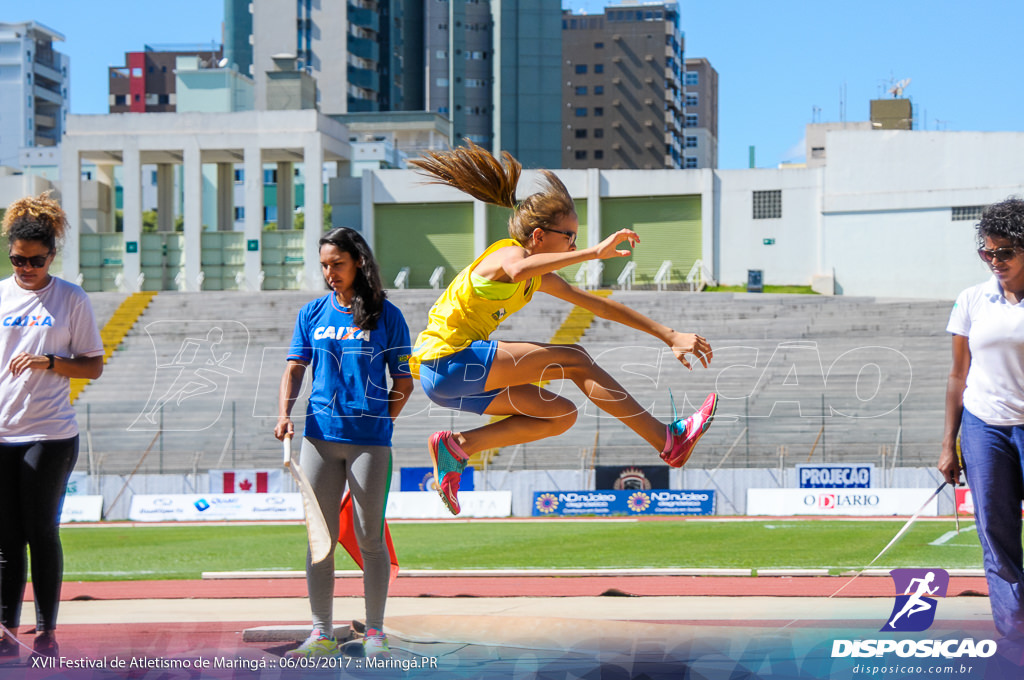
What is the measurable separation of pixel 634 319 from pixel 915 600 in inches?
72.1

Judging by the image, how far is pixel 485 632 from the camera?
5.65 meters

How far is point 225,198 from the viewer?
135 feet

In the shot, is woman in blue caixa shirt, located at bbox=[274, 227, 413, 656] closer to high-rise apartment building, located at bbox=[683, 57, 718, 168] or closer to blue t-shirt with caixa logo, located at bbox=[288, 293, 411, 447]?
blue t-shirt with caixa logo, located at bbox=[288, 293, 411, 447]

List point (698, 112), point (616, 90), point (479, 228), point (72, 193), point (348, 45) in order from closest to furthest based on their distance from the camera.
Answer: point (479, 228) < point (72, 193) < point (348, 45) < point (616, 90) < point (698, 112)

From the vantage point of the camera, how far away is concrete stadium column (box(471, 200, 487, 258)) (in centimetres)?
3797

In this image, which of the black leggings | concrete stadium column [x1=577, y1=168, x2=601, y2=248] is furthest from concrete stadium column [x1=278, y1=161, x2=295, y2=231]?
the black leggings

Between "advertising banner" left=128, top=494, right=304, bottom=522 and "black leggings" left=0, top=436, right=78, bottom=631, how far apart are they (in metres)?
13.7

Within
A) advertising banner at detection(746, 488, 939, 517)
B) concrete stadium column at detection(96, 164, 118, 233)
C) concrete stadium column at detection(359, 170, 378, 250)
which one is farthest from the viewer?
concrete stadium column at detection(96, 164, 118, 233)

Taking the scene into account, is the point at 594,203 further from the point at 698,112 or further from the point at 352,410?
the point at 698,112

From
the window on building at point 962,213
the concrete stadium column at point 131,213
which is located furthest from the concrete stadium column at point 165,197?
the window on building at point 962,213

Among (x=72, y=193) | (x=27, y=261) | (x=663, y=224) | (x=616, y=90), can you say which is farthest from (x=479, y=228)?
(x=616, y=90)

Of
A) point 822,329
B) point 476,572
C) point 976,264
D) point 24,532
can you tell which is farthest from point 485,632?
point 976,264

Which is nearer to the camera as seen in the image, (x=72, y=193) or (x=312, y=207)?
(x=312, y=207)

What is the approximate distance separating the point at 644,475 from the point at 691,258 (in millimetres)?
20539
